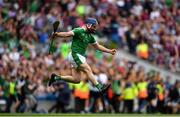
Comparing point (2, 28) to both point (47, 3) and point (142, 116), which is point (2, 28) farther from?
point (142, 116)

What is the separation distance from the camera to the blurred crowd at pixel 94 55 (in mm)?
30562

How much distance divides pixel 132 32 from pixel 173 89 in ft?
11.4

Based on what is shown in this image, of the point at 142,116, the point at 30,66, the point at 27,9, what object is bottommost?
the point at 142,116

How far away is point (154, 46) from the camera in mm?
35156

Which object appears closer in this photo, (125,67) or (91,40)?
(91,40)

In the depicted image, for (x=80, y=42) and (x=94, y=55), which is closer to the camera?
(x=80, y=42)

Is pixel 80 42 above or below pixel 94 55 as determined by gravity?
below

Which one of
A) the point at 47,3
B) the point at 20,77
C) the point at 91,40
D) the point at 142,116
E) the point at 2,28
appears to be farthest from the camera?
the point at 47,3

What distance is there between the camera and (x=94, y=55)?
109 feet

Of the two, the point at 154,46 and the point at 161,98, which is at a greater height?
the point at 154,46

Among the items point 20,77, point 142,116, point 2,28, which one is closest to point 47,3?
point 2,28

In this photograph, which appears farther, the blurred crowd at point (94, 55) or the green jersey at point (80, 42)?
the blurred crowd at point (94, 55)

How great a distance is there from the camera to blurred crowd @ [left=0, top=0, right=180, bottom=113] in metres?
30.6

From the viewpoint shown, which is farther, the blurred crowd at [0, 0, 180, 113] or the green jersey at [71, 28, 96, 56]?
the blurred crowd at [0, 0, 180, 113]
